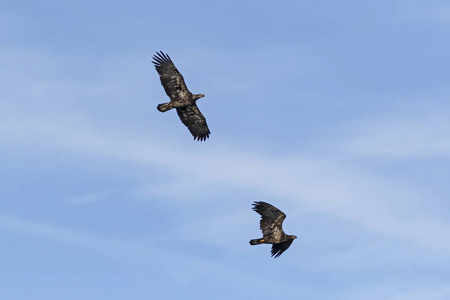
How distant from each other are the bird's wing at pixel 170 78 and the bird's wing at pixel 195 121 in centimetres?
164

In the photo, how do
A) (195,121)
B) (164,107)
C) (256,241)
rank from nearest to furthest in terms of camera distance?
(256,241) → (164,107) → (195,121)

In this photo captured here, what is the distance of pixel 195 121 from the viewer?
55.8 meters

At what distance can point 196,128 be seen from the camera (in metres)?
55.9

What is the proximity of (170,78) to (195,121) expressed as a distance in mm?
3702

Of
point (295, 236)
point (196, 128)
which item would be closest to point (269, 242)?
point (295, 236)

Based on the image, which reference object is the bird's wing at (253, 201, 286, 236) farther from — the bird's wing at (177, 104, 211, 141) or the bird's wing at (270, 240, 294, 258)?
the bird's wing at (177, 104, 211, 141)

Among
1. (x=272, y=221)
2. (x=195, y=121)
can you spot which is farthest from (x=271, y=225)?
(x=195, y=121)

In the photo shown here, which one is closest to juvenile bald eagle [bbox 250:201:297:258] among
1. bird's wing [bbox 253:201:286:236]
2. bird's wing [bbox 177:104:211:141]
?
bird's wing [bbox 253:201:286:236]

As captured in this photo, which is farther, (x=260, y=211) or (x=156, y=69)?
(x=156, y=69)

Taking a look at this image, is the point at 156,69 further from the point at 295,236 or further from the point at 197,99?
the point at 295,236

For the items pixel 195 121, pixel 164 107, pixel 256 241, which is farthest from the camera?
pixel 195 121

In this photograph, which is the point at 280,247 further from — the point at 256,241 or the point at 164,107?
the point at 164,107

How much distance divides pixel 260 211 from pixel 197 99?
9.20 metres

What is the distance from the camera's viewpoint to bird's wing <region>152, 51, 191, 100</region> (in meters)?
53.3
